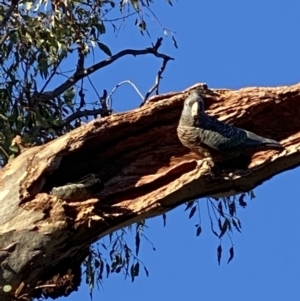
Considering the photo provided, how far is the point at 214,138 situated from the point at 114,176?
39 cm

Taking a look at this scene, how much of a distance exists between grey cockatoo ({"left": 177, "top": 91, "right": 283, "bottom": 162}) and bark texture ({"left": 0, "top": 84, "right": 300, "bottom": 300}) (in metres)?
0.05

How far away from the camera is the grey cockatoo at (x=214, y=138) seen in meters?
3.61

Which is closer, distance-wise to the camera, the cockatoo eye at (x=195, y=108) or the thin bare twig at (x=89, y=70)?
the cockatoo eye at (x=195, y=108)

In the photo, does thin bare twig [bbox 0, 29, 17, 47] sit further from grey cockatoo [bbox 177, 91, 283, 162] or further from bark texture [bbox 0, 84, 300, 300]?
grey cockatoo [bbox 177, 91, 283, 162]

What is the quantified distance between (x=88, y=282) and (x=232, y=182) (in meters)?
2.09

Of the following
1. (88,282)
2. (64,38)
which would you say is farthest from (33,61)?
(88,282)

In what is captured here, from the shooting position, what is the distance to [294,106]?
3.77 meters

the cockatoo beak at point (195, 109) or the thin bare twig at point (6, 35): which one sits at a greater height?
the thin bare twig at point (6, 35)

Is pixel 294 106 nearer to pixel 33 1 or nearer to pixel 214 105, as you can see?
pixel 214 105

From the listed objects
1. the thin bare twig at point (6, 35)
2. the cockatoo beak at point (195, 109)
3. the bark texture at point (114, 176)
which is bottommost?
the bark texture at point (114, 176)

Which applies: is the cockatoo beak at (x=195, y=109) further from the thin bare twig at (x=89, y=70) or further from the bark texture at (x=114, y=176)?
the thin bare twig at (x=89, y=70)

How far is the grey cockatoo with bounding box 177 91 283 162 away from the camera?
11.8ft

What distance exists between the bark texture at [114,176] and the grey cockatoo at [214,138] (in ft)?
0.15

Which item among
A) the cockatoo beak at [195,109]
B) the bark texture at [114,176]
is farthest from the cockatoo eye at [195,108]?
the bark texture at [114,176]
